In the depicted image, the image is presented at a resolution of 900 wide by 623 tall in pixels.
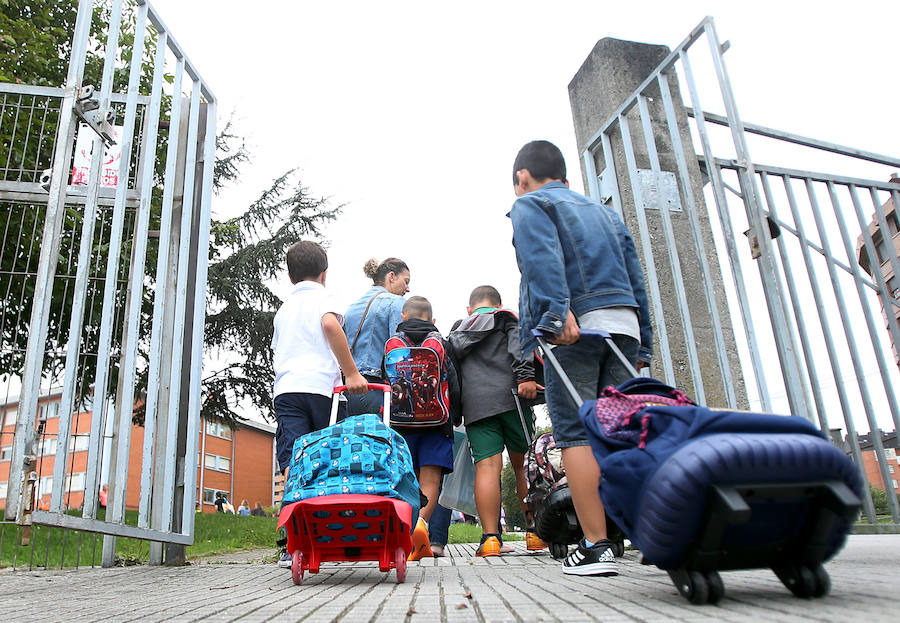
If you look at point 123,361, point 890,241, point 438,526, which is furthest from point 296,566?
point 890,241

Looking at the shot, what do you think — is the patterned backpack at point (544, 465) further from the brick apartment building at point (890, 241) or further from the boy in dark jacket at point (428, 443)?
the brick apartment building at point (890, 241)

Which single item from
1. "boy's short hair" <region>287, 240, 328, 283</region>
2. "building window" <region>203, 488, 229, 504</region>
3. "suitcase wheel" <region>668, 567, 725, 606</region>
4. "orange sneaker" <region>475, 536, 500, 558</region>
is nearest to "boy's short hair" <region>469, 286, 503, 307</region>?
"boy's short hair" <region>287, 240, 328, 283</region>

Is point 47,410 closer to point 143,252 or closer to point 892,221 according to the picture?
point 143,252

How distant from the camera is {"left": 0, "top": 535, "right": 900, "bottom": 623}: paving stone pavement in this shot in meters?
1.95

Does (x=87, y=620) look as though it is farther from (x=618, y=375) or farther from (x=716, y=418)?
(x=618, y=375)

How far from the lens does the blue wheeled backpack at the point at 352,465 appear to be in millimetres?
3119

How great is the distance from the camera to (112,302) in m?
3.82

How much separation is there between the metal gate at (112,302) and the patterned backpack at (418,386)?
4.58 ft

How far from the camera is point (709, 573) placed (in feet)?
6.58

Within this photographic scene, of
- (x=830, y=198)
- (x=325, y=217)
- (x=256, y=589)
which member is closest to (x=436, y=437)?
(x=256, y=589)

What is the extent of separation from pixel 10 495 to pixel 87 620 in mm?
1252

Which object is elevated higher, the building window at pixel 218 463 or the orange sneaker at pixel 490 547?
the building window at pixel 218 463

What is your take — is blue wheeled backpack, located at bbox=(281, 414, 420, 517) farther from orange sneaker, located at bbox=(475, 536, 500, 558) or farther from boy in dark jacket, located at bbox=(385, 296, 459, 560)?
orange sneaker, located at bbox=(475, 536, 500, 558)

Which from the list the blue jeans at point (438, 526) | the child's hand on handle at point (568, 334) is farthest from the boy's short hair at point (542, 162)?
the blue jeans at point (438, 526)
